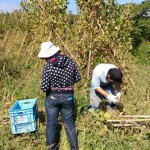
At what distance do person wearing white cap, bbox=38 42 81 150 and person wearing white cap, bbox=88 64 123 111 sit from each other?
1.55 ft

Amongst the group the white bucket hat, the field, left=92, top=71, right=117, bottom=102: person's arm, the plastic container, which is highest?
Result: the white bucket hat

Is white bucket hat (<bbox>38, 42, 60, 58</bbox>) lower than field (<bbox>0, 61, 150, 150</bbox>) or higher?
higher

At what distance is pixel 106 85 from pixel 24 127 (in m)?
1.43

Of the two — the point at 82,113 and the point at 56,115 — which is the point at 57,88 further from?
the point at 82,113

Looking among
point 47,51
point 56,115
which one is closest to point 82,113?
point 56,115

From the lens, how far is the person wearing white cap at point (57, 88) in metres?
3.31

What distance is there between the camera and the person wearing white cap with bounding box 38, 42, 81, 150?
3.31 m

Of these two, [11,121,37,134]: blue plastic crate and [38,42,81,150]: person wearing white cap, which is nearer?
[38,42,81,150]: person wearing white cap

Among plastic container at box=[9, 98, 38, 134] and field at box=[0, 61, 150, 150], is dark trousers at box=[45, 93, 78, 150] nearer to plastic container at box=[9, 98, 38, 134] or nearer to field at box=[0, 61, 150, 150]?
field at box=[0, 61, 150, 150]

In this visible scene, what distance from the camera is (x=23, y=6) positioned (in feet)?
21.1

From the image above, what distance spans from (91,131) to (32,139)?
0.86 metres

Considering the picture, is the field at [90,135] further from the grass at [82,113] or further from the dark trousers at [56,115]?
the dark trousers at [56,115]

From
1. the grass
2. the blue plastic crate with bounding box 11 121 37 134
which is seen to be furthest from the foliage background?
the blue plastic crate with bounding box 11 121 37 134

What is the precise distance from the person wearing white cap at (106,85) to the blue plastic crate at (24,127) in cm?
106
